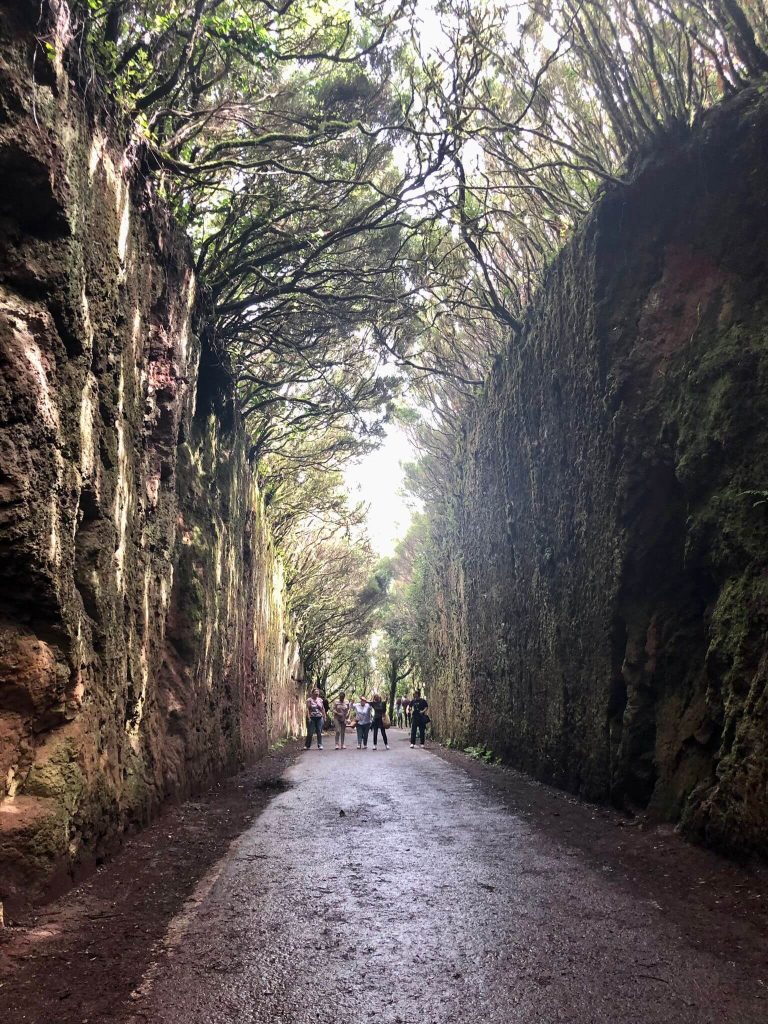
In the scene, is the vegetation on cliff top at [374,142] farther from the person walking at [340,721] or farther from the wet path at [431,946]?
the person walking at [340,721]

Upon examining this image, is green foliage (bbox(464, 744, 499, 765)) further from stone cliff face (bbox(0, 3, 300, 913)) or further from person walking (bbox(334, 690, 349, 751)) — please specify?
person walking (bbox(334, 690, 349, 751))

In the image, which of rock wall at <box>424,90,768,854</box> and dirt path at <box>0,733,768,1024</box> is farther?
rock wall at <box>424,90,768,854</box>

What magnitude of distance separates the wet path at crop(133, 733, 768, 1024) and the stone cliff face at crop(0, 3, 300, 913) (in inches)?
45.1

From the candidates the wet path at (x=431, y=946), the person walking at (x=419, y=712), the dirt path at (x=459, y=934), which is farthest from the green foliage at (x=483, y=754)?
the wet path at (x=431, y=946)

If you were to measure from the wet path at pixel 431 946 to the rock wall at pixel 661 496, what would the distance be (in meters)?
1.32

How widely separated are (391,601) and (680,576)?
3385cm

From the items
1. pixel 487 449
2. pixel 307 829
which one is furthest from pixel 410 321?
pixel 307 829

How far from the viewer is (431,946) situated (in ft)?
12.2

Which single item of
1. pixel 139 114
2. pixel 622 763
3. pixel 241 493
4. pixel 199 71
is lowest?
pixel 622 763

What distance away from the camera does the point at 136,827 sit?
614 cm

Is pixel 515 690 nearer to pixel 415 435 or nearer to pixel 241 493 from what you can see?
pixel 241 493

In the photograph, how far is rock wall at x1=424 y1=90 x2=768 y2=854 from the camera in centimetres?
543

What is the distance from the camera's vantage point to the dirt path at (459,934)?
120 inches

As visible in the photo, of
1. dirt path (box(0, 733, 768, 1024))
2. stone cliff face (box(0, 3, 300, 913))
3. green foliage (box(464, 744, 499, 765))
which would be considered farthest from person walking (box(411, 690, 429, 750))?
dirt path (box(0, 733, 768, 1024))
